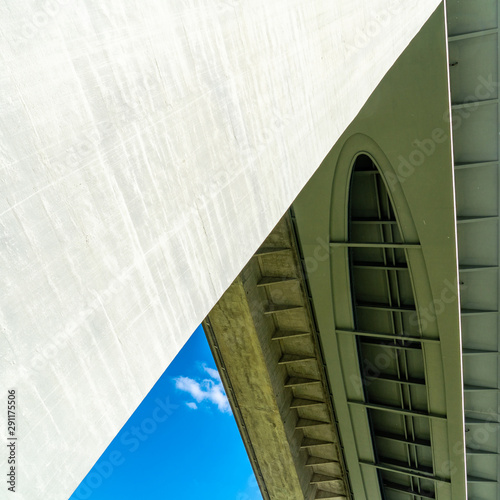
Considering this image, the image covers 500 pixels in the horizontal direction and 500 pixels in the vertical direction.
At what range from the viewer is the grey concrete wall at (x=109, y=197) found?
1449 millimetres

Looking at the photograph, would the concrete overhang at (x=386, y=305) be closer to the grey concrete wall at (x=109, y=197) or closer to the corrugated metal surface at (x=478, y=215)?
the corrugated metal surface at (x=478, y=215)

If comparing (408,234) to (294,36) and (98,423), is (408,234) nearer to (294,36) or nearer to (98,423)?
(294,36)

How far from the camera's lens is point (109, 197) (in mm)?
1765

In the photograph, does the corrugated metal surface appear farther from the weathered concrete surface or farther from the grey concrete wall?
the grey concrete wall

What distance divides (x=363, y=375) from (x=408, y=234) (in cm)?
540

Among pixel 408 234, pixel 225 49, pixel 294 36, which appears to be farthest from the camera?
pixel 408 234

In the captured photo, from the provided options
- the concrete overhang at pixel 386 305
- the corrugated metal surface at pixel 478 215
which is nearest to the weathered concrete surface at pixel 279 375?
the concrete overhang at pixel 386 305

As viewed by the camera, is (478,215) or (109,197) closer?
(109,197)

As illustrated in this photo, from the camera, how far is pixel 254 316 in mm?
13547

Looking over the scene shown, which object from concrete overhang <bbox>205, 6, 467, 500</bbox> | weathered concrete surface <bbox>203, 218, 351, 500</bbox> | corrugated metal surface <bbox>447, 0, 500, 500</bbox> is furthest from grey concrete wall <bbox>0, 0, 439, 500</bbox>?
weathered concrete surface <bbox>203, 218, 351, 500</bbox>

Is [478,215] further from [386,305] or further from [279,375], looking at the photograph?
[279,375]

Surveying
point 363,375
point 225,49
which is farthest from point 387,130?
point 225,49

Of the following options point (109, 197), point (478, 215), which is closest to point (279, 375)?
point (478, 215)

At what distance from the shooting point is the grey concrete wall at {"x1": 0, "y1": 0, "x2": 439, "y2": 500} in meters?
1.45
